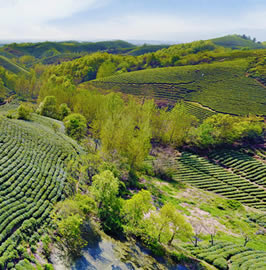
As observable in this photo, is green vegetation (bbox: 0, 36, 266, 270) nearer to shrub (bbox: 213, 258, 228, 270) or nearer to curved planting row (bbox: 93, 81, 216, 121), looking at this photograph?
shrub (bbox: 213, 258, 228, 270)

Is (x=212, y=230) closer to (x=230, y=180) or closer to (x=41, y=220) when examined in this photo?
(x=230, y=180)

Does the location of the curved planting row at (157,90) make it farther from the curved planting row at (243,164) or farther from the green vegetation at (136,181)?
the curved planting row at (243,164)

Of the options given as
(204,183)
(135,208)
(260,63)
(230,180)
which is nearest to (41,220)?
(135,208)

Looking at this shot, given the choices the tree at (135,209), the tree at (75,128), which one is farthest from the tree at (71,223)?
the tree at (75,128)

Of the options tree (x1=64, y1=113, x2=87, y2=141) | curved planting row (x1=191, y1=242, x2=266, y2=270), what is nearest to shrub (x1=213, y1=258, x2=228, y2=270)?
curved planting row (x1=191, y1=242, x2=266, y2=270)

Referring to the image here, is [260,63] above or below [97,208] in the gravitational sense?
above

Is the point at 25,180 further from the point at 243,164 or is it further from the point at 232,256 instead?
the point at 243,164

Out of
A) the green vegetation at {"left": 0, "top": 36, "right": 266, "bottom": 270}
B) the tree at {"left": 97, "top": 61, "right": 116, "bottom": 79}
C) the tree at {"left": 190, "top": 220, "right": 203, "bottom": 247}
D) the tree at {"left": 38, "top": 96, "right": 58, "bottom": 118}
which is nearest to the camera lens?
the green vegetation at {"left": 0, "top": 36, "right": 266, "bottom": 270}
